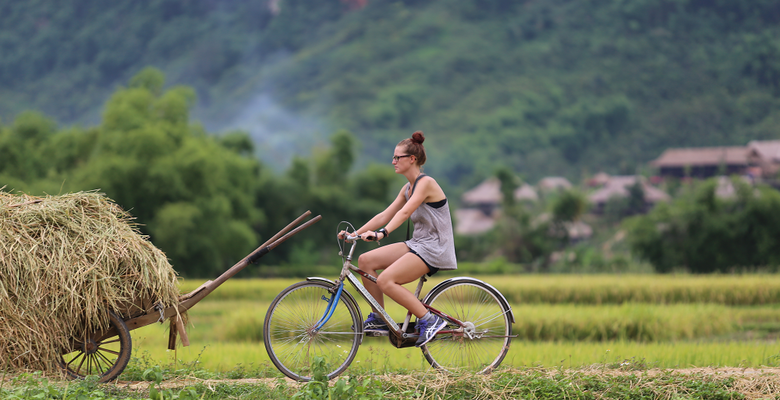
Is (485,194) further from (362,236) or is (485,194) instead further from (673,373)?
(362,236)

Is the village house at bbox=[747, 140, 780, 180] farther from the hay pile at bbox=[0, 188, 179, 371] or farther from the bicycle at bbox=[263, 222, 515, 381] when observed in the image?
the hay pile at bbox=[0, 188, 179, 371]

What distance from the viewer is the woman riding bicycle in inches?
193

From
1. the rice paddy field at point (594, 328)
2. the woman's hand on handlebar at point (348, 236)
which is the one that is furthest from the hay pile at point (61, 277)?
the woman's hand on handlebar at point (348, 236)

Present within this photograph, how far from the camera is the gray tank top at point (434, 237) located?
4992mm

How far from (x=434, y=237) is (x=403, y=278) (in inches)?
15.4

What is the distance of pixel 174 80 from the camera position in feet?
394

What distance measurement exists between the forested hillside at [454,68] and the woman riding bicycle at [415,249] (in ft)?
263

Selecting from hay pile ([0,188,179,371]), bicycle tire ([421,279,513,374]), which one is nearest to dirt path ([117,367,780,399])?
bicycle tire ([421,279,513,374])

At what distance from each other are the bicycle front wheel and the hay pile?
2.72 ft

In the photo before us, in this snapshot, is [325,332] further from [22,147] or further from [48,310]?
[22,147]

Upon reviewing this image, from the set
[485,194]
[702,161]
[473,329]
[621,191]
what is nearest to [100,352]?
[473,329]

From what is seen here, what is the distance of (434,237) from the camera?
5.06 meters

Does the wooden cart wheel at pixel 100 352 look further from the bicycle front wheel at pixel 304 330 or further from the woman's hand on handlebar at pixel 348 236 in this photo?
the woman's hand on handlebar at pixel 348 236

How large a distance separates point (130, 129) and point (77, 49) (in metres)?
102
